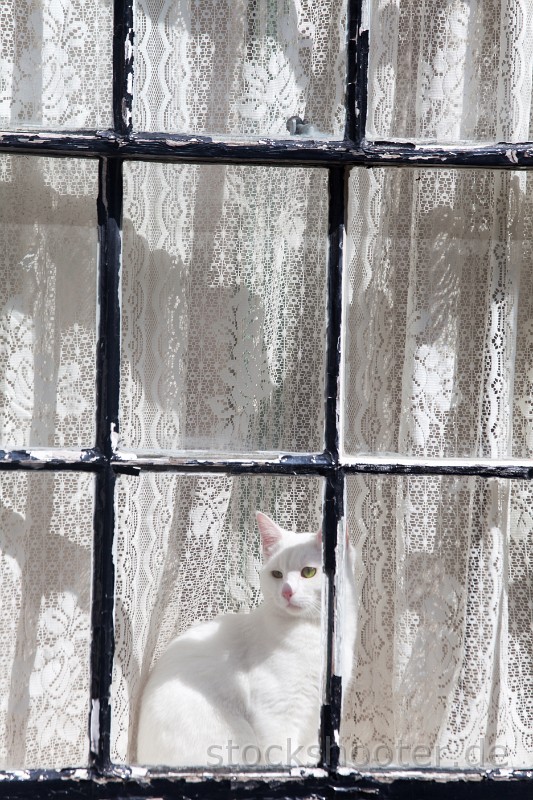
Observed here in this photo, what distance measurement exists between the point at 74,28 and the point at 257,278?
0.37 m

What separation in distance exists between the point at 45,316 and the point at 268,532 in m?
0.39

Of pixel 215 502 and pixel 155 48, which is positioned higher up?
pixel 155 48

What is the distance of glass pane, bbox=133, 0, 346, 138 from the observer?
0.91 meters

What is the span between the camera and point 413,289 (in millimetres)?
946

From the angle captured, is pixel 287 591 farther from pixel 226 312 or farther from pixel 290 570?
pixel 226 312

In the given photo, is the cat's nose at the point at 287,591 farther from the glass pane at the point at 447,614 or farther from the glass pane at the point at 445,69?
the glass pane at the point at 445,69

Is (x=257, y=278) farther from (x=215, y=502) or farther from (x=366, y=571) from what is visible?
(x=366, y=571)

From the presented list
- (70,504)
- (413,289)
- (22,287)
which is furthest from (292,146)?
(70,504)

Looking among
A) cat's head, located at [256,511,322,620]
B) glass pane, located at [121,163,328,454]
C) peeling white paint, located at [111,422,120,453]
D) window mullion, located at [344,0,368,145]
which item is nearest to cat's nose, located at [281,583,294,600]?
cat's head, located at [256,511,322,620]

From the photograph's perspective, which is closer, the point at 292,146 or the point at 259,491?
the point at 292,146

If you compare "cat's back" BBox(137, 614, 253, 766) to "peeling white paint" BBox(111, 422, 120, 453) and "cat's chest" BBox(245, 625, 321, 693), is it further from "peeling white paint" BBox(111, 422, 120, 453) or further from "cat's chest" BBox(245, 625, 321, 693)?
"peeling white paint" BBox(111, 422, 120, 453)

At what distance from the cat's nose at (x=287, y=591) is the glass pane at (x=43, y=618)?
244 millimetres

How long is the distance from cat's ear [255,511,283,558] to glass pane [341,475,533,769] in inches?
3.6

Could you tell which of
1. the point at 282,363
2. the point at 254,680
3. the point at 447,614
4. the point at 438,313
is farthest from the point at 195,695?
the point at 438,313
